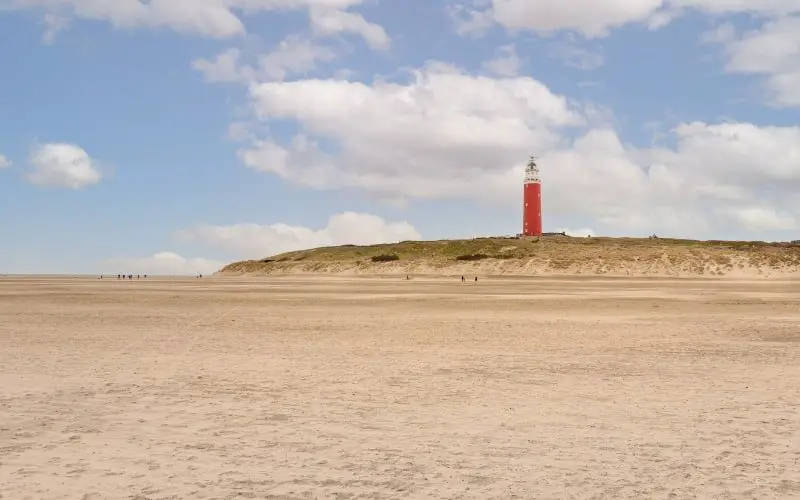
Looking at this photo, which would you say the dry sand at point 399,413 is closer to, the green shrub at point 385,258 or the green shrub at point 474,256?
the green shrub at point 474,256

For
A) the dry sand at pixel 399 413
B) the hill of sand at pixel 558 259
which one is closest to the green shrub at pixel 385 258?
the hill of sand at pixel 558 259

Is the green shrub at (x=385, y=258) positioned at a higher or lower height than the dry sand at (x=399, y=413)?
higher

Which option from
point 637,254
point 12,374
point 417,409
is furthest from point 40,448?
point 637,254

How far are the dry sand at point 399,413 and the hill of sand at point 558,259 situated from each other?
226 feet

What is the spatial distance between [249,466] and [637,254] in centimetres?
9332

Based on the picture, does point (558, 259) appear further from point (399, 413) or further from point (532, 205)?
point (399, 413)

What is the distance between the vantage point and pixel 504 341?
67.7ft

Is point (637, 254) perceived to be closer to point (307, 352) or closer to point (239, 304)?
point (239, 304)

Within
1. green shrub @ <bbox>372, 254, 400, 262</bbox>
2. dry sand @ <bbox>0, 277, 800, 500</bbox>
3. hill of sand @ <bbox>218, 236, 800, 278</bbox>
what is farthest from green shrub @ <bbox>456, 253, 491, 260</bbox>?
dry sand @ <bbox>0, 277, 800, 500</bbox>

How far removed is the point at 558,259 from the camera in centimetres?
9556

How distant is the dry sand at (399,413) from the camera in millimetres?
7836

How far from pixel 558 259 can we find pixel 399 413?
8686 centimetres

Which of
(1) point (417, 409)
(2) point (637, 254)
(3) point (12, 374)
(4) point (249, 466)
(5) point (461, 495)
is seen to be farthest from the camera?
(2) point (637, 254)

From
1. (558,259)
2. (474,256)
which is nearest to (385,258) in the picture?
(474,256)
